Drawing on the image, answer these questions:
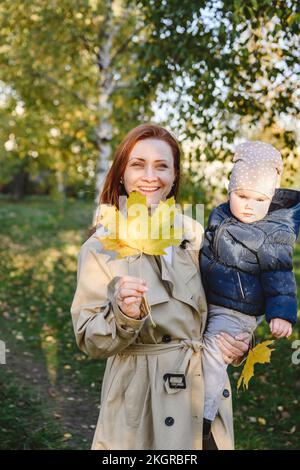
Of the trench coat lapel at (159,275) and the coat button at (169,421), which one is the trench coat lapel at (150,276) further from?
the coat button at (169,421)

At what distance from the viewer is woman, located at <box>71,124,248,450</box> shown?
221 centimetres

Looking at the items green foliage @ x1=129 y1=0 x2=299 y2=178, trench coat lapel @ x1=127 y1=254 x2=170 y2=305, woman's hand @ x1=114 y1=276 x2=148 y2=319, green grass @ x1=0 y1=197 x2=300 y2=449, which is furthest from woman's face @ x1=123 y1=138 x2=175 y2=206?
green foliage @ x1=129 y1=0 x2=299 y2=178

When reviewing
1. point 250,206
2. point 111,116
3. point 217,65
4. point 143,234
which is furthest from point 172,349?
point 111,116

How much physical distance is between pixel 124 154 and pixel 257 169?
0.55m

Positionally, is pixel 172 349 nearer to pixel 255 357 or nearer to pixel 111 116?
pixel 255 357

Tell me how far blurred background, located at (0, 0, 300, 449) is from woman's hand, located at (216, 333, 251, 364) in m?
1.04

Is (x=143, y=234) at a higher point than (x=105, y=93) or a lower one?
lower

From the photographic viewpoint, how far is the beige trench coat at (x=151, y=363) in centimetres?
222

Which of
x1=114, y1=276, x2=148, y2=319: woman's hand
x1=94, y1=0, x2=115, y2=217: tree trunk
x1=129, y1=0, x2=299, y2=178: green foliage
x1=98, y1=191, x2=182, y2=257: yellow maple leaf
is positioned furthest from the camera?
x1=94, y1=0, x2=115, y2=217: tree trunk

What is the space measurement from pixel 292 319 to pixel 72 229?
56.7ft

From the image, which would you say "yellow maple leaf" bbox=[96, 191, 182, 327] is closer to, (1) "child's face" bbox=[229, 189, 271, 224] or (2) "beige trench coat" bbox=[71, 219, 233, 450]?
(2) "beige trench coat" bbox=[71, 219, 233, 450]

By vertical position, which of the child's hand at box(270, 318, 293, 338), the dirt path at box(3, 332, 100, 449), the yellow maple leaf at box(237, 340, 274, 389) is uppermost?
the child's hand at box(270, 318, 293, 338)

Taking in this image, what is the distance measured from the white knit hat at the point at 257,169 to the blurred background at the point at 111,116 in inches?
32.2

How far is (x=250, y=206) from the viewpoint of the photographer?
2.36 metres
